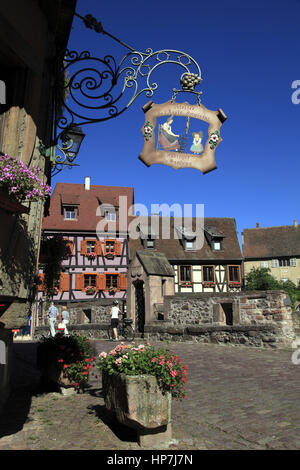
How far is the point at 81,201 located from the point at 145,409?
30.1m

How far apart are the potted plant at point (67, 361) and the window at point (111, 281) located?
22829mm

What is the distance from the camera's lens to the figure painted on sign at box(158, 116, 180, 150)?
4848mm

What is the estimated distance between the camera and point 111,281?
30000 millimetres

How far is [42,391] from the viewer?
7121 mm

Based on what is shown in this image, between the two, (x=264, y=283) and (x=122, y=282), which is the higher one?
(x=264, y=283)

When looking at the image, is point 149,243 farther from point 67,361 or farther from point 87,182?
point 67,361

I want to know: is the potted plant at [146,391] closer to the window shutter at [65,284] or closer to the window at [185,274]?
the window shutter at [65,284]

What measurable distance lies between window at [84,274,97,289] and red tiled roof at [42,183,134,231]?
11.8 feet

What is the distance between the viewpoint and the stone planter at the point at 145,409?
4090 millimetres

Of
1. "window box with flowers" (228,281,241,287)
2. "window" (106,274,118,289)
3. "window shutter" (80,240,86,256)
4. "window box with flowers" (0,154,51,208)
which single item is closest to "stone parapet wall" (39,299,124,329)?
"window" (106,274,118,289)

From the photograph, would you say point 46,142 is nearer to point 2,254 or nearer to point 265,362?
point 2,254

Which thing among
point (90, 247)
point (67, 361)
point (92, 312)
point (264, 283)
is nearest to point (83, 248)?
point (90, 247)

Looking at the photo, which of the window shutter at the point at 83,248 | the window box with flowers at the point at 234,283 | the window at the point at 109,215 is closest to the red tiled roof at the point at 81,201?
the window at the point at 109,215

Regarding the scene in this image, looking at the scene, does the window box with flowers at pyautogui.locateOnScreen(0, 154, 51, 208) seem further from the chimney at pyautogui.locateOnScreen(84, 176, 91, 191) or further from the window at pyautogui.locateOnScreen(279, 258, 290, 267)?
the window at pyautogui.locateOnScreen(279, 258, 290, 267)
